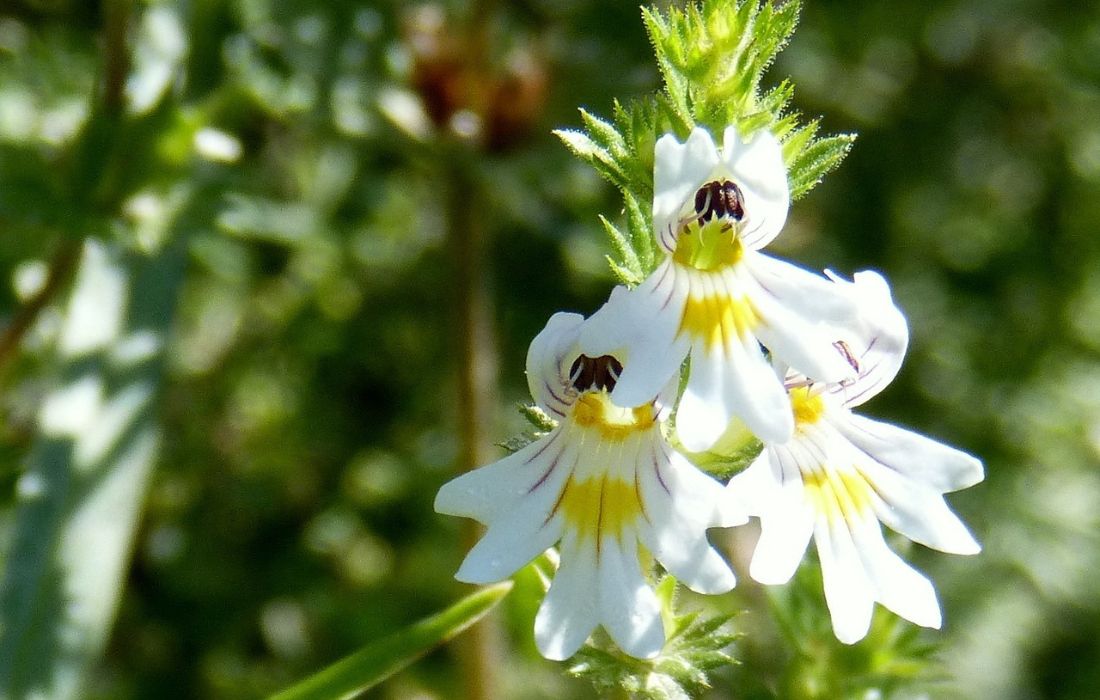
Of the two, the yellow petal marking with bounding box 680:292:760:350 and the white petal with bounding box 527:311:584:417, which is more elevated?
the yellow petal marking with bounding box 680:292:760:350

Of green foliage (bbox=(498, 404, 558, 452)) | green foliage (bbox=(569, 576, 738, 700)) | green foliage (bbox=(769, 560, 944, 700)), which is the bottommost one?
green foliage (bbox=(769, 560, 944, 700))

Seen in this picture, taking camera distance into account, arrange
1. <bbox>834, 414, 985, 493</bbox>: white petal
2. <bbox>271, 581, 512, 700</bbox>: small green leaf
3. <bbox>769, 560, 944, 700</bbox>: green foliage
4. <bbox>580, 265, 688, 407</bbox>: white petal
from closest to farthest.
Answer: <bbox>580, 265, 688, 407</bbox>: white petal
<bbox>834, 414, 985, 493</bbox>: white petal
<bbox>271, 581, 512, 700</bbox>: small green leaf
<bbox>769, 560, 944, 700</bbox>: green foliage

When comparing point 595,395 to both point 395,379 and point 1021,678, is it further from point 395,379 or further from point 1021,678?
point 1021,678

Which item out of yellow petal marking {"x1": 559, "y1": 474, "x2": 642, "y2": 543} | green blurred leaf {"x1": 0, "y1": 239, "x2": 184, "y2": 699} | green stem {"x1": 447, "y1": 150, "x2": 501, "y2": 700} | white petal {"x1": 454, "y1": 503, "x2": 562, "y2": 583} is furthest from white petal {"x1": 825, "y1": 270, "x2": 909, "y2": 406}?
green blurred leaf {"x1": 0, "y1": 239, "x2": 184, "y2": 699}

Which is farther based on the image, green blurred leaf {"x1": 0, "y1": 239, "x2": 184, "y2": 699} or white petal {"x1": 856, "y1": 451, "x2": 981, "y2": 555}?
green blurred leaf {"x1": 0, "y1": 239, "x2": 184, "y2": 699}

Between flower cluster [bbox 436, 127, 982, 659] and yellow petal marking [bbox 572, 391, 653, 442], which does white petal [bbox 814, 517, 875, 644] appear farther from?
yellow petal marking [bbox 572, 391, 653, 442]

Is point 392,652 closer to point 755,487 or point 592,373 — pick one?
point 592,373
